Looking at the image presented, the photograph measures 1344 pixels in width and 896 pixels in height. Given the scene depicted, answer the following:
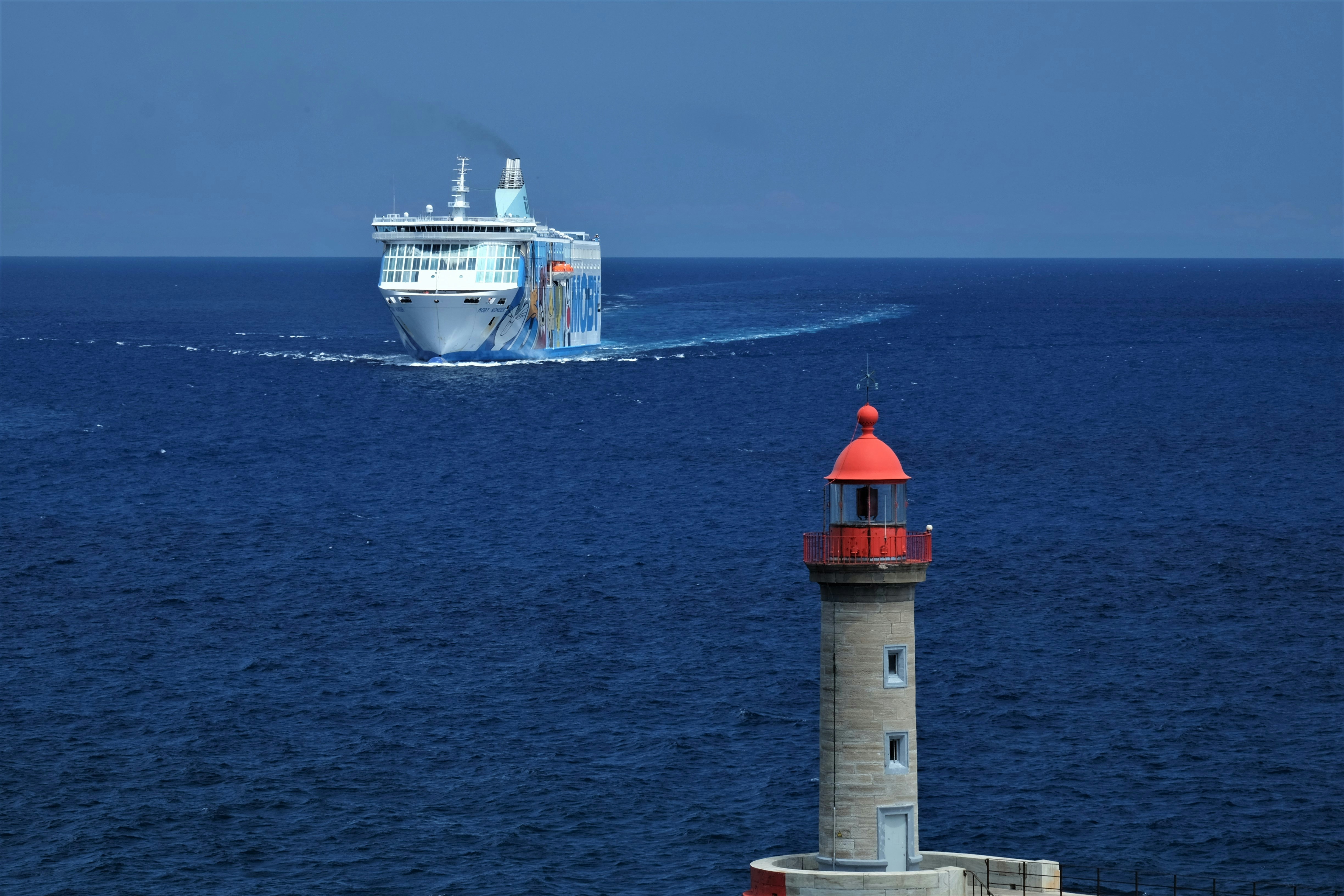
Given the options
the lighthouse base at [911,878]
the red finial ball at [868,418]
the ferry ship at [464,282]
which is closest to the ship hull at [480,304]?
the ferry ship at [464,282]

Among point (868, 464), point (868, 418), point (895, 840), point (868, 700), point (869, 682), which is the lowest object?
point (895, 840)

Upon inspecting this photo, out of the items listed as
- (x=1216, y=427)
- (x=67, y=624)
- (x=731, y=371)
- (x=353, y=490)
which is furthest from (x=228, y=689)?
(x=731, y=371)

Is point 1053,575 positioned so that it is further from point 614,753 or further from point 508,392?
point 508,392

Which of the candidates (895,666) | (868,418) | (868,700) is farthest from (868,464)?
(868,700)

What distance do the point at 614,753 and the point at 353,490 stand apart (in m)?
38.2

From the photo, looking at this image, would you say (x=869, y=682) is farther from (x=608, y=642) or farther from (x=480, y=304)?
(x=480, y=304)

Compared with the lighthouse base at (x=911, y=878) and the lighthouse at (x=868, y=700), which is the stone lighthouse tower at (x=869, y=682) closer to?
the lighthouse at (x=868, y=700)

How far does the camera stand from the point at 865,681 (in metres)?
22.3

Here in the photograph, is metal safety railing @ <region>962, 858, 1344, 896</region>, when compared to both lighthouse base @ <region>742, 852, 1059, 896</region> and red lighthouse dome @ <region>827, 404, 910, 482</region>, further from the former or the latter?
red lighthouse dome @ <region>827, 404, 910, 482</region>

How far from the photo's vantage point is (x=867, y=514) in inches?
902

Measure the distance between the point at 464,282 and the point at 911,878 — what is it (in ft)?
311

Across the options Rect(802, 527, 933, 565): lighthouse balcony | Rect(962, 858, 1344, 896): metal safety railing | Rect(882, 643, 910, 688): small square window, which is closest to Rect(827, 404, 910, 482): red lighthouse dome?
Rect(802, 527, 933, 565): lighthouse balcony

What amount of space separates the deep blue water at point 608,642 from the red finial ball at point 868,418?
11493mm

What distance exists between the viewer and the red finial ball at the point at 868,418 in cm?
2305
